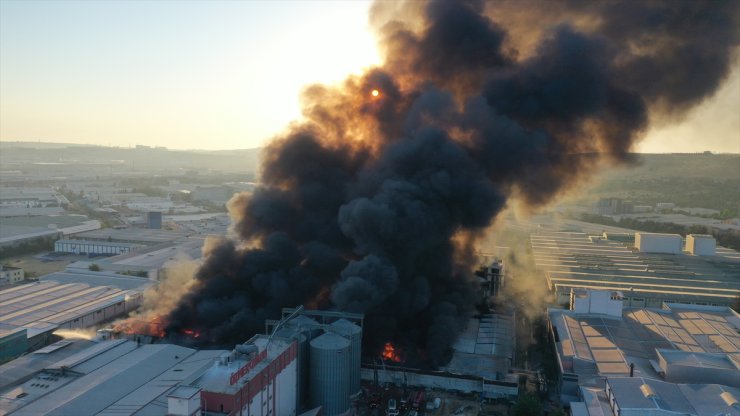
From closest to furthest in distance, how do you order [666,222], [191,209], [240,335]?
[240,335], [666,222], [191,209]

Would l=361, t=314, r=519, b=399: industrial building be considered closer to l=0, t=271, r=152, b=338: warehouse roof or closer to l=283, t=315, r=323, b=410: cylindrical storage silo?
l=283, t=315, r=323, b=410: cylindrical storage silo

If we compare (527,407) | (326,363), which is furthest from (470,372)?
(326,363)

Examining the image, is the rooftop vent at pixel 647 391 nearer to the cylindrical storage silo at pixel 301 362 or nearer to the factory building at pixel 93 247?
the cylindrical storage silo at pixel 301 362

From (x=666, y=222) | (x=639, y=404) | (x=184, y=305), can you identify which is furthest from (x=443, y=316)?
(x=666, y=222)

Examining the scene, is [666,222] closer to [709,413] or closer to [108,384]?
[709,413]

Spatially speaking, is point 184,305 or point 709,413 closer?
point 709,413

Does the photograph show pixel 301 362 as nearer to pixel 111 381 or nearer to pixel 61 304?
pixel 111 381
